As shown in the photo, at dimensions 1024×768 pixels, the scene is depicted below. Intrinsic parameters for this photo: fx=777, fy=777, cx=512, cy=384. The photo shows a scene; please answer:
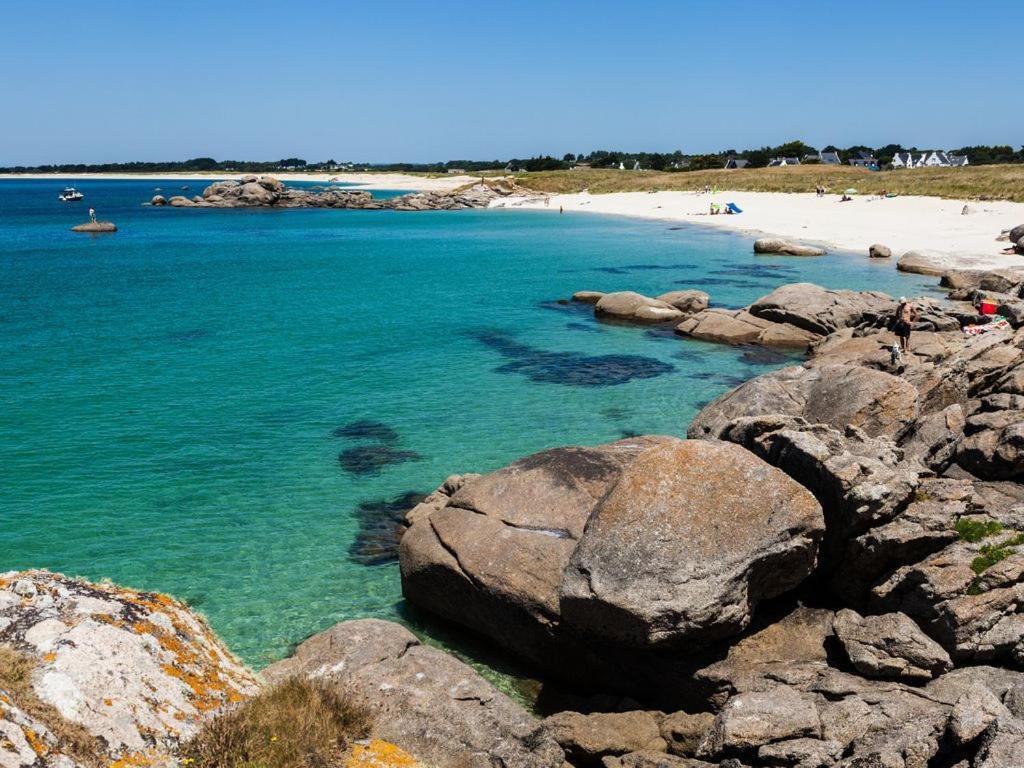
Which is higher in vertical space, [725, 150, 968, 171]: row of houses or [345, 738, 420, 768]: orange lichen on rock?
[725, 150, 968, 171]: row of houses

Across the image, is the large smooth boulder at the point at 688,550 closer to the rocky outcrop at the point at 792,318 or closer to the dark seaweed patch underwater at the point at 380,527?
the dark seaweed patch underwater at the point at 380,527


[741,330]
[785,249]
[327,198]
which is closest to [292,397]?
[741,330]

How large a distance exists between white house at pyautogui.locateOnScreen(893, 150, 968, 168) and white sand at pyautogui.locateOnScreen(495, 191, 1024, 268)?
75470mm

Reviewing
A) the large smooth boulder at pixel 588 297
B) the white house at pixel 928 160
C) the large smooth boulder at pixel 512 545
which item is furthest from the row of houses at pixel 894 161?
the large smooth boulder at pixel 512 545

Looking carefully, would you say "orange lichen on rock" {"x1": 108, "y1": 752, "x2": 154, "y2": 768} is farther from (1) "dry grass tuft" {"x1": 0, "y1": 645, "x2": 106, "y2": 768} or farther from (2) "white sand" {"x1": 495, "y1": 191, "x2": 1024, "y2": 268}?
(2) "white sand" {"x1": 495, "y1": 191, "x2": 1024, "y2": 268}

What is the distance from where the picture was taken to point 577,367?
113 ft

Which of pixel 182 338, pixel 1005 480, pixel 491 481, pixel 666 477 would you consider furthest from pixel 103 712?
pixel 182 338

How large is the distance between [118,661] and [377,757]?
2848 millimetres

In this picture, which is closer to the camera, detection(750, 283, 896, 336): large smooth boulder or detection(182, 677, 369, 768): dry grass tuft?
detection(182, 677, 369, 768): dry grass tuft

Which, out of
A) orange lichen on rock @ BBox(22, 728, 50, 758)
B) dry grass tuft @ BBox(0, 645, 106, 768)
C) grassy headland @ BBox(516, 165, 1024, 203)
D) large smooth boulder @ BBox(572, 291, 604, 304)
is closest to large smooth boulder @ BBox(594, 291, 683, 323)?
large smooth boulder @ BBox(572, 291, 604, 304)

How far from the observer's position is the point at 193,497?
69.8ft

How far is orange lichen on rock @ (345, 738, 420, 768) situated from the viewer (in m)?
8.05

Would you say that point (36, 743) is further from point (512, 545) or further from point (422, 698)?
point (512, 545)

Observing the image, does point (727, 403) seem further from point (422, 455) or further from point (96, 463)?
point (96, 463)
